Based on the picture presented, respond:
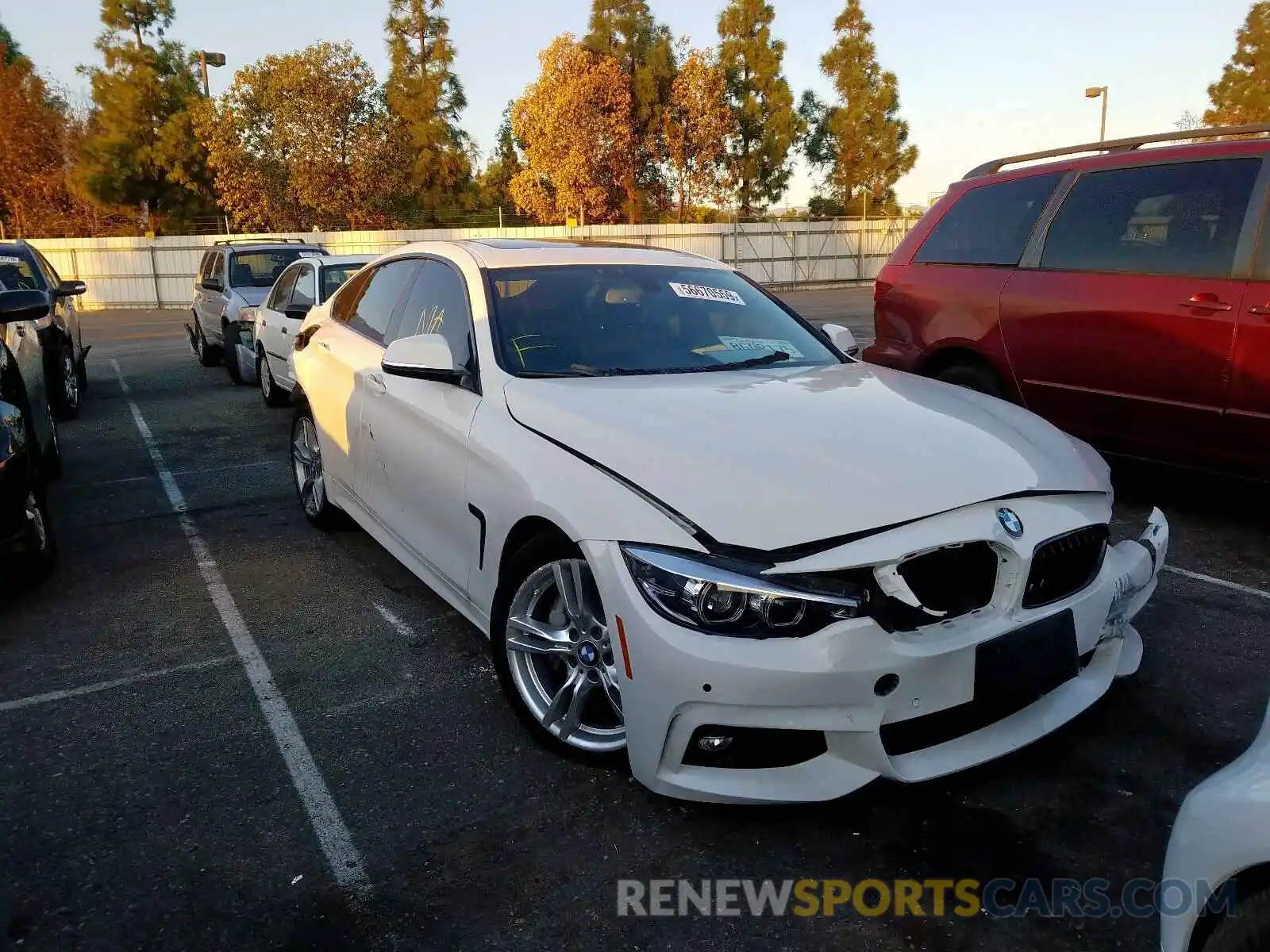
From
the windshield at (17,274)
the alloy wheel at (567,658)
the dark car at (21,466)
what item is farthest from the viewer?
the windshield at (17,274)

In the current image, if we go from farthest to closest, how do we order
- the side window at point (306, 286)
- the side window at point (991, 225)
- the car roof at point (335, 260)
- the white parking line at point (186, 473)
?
1. the car roof at point (335, 260)
2. the side window at point (306, 286)
3. the white parking line at point (186, 473)
4. the side window at point (991, 225)

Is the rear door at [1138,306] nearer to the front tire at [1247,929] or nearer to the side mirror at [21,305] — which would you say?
the front tire at [1247,929]

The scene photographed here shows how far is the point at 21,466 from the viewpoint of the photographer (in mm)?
4453

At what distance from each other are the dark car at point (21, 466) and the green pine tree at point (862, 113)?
36588 millimetres

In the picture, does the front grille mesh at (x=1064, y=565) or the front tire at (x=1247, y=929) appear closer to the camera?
the front tire at (x=1247, y=929)

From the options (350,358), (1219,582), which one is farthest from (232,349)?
(1219,582)

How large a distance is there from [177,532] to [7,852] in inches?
129

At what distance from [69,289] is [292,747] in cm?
832

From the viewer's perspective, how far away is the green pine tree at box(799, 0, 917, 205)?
3875 centimetres

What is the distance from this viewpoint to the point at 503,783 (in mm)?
2930

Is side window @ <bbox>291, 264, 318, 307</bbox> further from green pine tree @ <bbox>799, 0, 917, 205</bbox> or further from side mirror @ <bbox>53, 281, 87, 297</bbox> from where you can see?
green pine tree @ <bbox>799, 0, 917, 205</bbox>

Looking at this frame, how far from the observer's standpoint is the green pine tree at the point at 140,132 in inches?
1533

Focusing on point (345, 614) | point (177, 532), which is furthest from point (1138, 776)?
point (177, 532)

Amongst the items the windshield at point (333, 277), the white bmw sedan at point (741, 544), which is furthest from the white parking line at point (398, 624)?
the windshield at point (333, 277)
